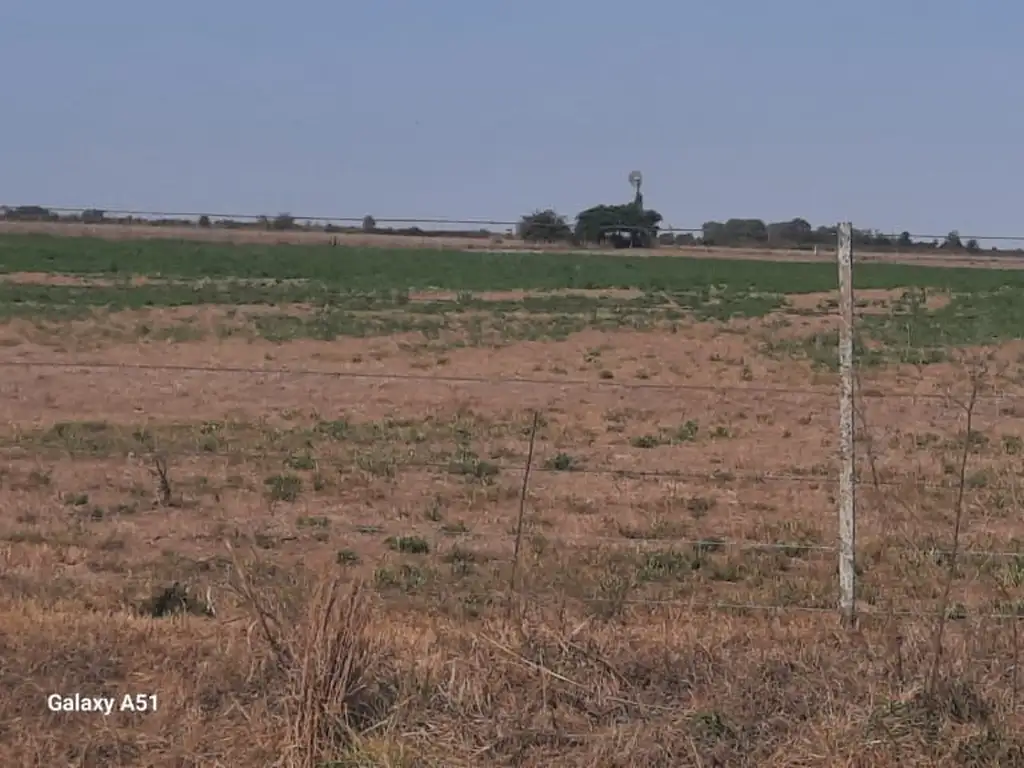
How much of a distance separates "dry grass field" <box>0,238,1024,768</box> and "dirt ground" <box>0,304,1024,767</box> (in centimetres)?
2

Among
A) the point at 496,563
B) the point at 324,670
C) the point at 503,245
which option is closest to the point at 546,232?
the point at 503,245

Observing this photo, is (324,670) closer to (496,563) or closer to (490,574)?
(490,574)

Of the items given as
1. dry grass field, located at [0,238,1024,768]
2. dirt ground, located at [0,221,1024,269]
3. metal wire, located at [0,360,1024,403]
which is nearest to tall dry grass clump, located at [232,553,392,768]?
dry grass field, located at [0,238,1024,768]

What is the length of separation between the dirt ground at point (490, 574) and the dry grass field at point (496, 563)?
2 centimetres

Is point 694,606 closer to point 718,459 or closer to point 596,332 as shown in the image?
point 718,459

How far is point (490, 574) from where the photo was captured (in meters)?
8.82

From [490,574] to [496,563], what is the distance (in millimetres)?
323

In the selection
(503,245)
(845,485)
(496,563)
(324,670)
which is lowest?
(496,563)

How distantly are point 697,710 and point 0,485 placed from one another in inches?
298

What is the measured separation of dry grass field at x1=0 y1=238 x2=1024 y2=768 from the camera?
5.18 m

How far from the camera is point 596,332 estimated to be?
1145 inches

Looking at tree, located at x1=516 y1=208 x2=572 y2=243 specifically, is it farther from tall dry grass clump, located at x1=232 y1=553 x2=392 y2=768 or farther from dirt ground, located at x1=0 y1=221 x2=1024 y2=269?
tall dry grass clump, located at x1=232 y1=553 x2=392 y2=768

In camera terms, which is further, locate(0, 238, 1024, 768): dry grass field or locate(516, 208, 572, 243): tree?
locate(516, 208, 572, 243): tree

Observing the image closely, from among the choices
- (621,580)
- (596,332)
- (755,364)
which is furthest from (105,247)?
(621,580)
